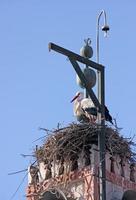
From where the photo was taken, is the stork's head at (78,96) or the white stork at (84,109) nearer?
the white stork at (84,109)

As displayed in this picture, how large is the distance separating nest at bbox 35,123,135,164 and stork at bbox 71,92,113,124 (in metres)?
0.40

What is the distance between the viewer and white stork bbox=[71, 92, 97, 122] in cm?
1620

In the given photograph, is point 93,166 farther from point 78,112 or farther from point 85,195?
point 78,112

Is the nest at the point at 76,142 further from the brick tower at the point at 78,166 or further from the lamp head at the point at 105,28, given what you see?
the lamp head at the point at 105,28

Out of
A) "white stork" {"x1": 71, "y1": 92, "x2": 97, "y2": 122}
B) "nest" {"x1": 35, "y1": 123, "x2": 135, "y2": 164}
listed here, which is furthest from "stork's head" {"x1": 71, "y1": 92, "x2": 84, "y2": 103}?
"nest" {"x1": 35, "y1": 123, "x2": 135, "y2": 164}

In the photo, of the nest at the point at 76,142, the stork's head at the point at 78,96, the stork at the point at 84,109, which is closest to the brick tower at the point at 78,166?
the nest at the point at 76,142

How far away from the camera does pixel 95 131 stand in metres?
15.3

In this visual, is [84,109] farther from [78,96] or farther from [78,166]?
[78,166]

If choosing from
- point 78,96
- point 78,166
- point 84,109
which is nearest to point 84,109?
point 84,109

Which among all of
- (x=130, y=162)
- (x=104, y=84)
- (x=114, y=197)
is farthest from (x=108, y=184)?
(x=104, y=84)

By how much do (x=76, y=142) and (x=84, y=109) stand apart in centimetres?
113

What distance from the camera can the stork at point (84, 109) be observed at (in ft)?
52.9

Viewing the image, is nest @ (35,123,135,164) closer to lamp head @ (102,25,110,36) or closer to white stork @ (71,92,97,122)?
white stork @ (71,92,97,122)

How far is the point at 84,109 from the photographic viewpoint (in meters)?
16.6
